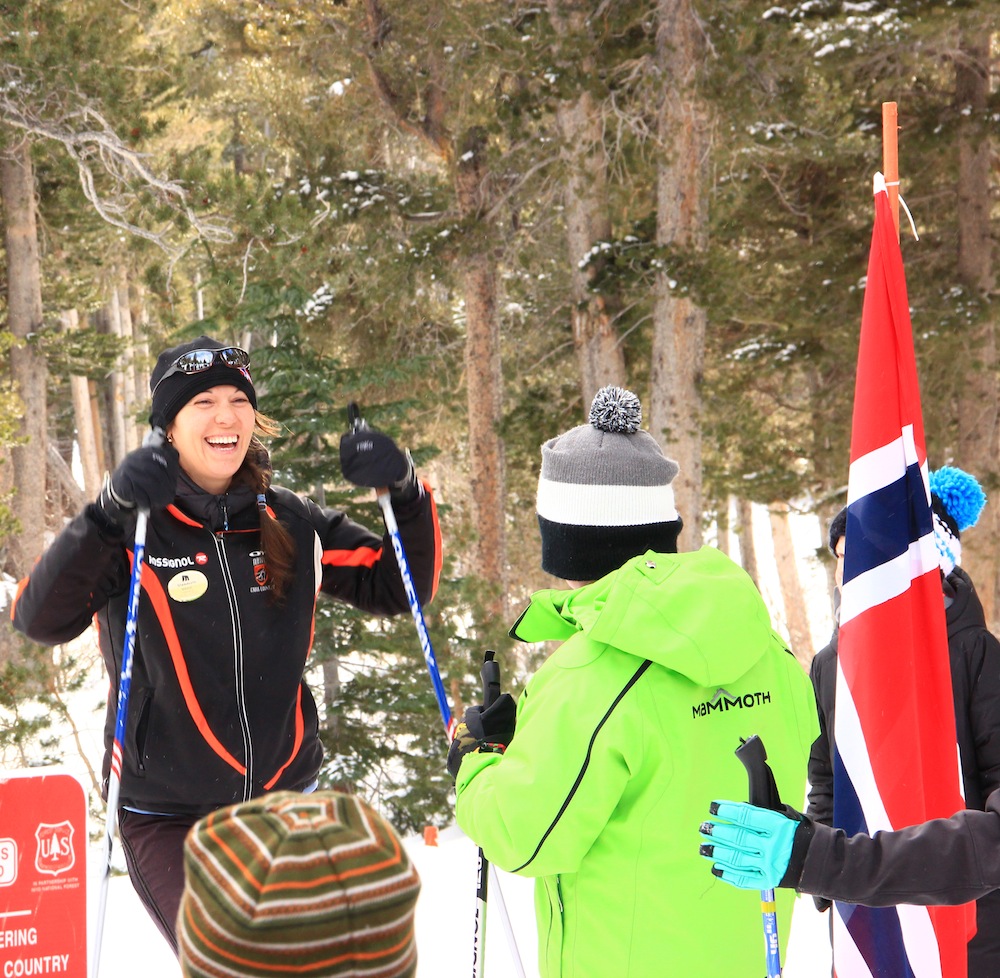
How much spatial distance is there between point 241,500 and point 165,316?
851 centimetres

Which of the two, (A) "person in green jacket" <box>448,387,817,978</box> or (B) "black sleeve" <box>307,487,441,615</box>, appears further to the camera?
(B) "black sleeve" <box>307,487,441,615</box>

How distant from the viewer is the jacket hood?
1.78m

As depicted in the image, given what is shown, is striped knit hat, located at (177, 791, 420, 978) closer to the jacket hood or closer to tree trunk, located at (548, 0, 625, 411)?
the jacket hood

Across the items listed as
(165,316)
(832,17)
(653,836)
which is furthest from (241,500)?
(165,316)

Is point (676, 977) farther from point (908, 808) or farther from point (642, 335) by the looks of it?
point (642, 335)

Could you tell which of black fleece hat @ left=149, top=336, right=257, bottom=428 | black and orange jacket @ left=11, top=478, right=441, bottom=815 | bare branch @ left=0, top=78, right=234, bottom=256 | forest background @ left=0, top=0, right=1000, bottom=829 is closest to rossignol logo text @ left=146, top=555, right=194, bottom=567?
black and orange jacket @ left=11, top=478, right=441, bottom=815

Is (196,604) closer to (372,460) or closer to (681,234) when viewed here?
(372,460)

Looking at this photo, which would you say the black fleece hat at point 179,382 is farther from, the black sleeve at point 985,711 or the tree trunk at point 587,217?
the tree trunk at point 587,217

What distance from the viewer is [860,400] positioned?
2697 millimetres

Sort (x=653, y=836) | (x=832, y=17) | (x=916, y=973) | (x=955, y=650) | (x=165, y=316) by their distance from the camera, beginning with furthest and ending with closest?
(x=165, y=316), (x=832, y=17), (x=955, y=650), (x=916, y=973), (x=653, y=836)

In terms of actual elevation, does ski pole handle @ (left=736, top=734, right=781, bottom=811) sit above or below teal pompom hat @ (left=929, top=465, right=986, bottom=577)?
below

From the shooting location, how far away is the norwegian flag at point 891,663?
→ 244 cm

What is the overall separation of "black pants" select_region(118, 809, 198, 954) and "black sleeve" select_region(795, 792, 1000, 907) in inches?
59.4

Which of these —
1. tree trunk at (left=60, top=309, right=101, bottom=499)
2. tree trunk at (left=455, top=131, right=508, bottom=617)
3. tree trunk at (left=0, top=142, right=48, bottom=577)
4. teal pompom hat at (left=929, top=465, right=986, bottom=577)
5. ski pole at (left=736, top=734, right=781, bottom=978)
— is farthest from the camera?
tree trunk at (left=60, top=309, right=101, bottom=499)
